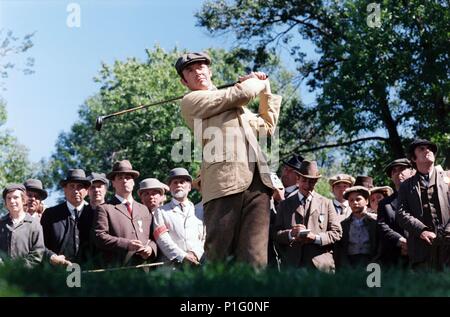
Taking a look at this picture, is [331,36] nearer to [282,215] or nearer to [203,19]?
[203,19]

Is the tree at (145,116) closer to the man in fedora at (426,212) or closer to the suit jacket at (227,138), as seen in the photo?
the man in fedora at (426,212)

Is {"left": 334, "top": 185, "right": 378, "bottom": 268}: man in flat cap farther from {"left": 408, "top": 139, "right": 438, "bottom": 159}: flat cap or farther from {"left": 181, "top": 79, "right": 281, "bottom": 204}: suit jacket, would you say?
{"left": 181, "top": 79, "right": 281, "bottom": 204}: suit jacket

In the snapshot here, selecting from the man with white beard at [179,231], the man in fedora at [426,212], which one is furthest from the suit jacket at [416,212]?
the man with white beard at [179,231]

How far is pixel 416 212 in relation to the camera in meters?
11.8

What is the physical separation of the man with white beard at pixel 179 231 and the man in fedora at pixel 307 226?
3.53 feet

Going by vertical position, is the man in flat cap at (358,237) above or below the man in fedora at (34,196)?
below

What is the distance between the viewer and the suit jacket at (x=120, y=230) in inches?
476

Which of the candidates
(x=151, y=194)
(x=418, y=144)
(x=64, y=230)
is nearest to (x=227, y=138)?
(x=418, y=144)

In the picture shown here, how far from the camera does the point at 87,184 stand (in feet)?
43.9

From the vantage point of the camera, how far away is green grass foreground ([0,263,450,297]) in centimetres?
627

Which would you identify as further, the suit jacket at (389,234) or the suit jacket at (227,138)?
the suit jacket at (389,234)

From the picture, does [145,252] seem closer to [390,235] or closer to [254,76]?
[390,235]

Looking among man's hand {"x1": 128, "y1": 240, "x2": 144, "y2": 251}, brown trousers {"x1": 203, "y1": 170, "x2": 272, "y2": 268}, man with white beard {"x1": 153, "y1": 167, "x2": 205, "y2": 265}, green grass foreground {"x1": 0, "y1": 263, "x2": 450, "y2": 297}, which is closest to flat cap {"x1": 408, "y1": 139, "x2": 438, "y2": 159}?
man with white beard {"x1": 153, "y1": 167, "x2": 205, "y2": 265}

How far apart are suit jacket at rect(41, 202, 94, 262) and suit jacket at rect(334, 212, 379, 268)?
331 cm
